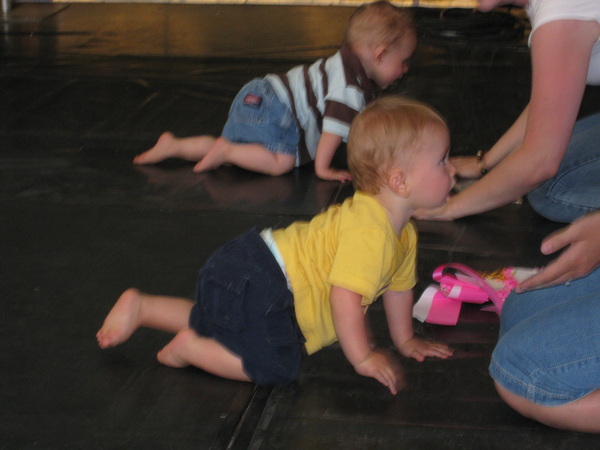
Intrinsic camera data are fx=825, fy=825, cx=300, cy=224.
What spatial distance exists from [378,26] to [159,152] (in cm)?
78

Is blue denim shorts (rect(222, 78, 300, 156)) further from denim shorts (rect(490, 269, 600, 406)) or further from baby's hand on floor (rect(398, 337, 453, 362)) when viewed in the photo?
denim shorts (rect(490, 269, 600, 406))

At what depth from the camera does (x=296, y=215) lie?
2.23 m

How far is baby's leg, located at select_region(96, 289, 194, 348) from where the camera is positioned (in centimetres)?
158

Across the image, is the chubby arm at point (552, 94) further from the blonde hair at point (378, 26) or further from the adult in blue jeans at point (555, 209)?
the blonde hair at point (378, 26)

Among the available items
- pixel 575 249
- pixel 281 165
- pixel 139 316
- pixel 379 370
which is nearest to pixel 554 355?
pixel 575 249

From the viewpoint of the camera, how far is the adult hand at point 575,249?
4.51 feet

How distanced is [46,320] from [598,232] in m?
1.10

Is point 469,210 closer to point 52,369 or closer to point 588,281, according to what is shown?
point 588,281

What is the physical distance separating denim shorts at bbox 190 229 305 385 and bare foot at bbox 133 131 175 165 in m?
1.08

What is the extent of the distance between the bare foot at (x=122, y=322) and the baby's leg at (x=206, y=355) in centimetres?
9

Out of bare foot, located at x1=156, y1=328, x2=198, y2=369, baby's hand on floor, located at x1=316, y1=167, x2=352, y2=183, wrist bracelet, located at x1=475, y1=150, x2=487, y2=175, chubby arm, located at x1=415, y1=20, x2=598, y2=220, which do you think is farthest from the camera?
baby's hand on floor, located at x1=316, y1=167, x2=352, y2=183

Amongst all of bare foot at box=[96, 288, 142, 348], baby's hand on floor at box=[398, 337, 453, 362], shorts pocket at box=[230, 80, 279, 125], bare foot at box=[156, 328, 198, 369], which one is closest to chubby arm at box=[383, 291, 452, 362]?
baby's hand on floor at box=[398, 337, 453, 362]

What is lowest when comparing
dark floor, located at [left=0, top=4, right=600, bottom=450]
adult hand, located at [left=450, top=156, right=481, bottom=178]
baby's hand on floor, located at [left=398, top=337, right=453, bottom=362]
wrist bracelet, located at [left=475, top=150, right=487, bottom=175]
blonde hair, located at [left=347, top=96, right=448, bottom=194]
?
dark floor, located at [left=0, top=4, right=600, bottom=450]

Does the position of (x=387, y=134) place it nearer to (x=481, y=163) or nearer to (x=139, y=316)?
(x=139, y=316)
